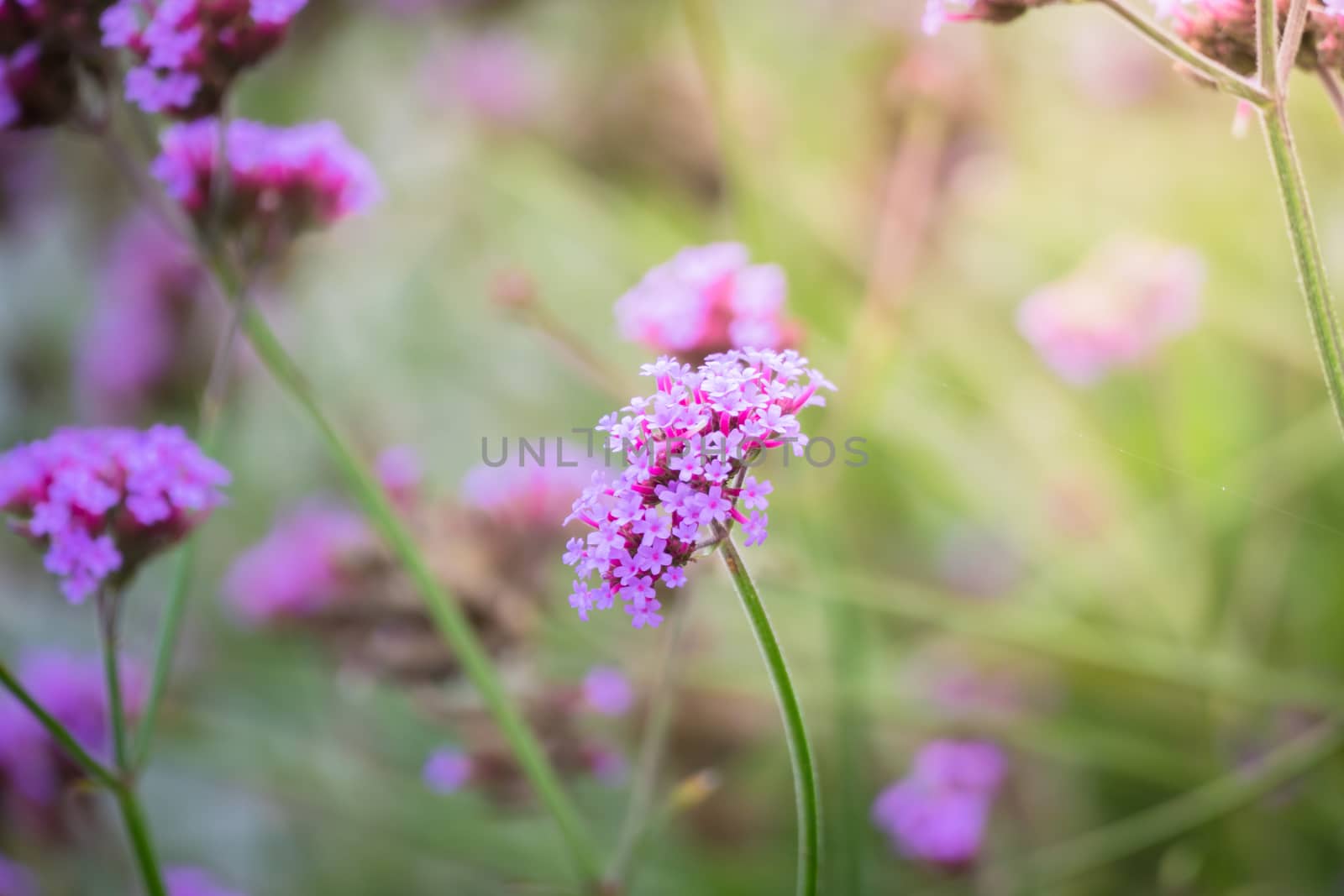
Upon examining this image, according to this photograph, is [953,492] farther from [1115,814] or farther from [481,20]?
[481,20]

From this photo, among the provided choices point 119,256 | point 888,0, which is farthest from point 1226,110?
point 119,256

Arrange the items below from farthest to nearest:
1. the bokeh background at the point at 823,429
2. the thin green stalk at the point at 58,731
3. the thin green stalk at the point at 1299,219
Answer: the bokeh background at the point at 823,429, the thin green stalk at the point at 58,731, the thin green stalk at the point at 1299,219

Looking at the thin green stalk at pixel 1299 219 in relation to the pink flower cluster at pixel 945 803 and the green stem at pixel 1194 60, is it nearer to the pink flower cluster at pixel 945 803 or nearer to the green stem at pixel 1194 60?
the green stem at pixel 1194 60

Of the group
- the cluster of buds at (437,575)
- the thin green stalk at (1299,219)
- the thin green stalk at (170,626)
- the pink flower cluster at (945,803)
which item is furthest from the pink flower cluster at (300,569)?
the thin green stalk at (1299,219)

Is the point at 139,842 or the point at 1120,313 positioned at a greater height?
the point at 1120,313

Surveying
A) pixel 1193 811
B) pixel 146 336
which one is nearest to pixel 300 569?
pixel 146 336

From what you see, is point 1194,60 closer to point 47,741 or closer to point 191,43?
point 191,43
